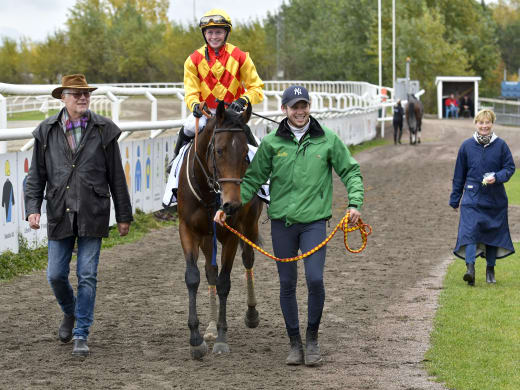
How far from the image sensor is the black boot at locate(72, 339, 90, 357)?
6.51 meters

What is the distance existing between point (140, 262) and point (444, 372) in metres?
5.42

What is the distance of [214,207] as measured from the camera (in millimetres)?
6902

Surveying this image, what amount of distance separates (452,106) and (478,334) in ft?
167

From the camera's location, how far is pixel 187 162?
23.3 feet

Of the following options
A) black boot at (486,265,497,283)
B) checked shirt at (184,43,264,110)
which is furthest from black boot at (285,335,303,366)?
black boot at (486,265,497,283)

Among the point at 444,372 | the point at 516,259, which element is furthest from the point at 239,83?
the point at 516,259

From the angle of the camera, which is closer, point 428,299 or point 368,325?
point 368,325

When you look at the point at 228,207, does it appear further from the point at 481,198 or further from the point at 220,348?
the point at 481,198

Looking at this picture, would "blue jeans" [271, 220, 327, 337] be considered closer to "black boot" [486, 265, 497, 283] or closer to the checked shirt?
the checked shirt

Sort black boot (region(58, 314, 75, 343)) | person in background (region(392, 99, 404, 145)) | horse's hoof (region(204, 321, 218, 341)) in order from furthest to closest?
1. person in background (region(392, 99, 404, 145))
2. horse's hoof (region(204, 321, 218, 341))
3. black boot (region(58, 314, 75, 343))

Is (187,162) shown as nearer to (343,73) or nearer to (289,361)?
(289,361)

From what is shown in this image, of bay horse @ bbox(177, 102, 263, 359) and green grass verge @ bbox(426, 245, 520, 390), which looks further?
bay horse @ bbox(177, 102, 263, 359)

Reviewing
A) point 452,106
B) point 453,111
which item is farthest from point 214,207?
point 453,111

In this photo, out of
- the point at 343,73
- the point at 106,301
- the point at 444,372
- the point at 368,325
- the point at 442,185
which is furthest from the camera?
the point at 343,73
